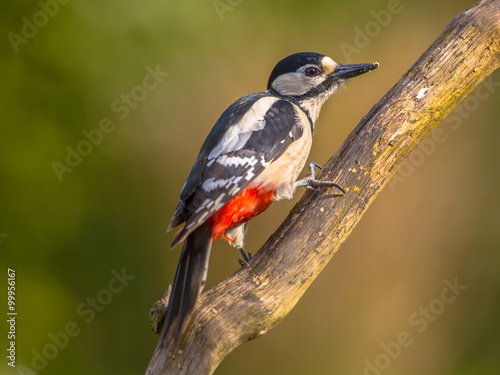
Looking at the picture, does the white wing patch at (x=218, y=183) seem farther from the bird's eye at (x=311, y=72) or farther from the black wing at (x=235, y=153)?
the bird's eye at (x=311, y=72)

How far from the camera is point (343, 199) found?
1989 millimetres

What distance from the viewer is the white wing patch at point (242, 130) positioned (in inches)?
79.7

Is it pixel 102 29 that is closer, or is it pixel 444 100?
pixel 444 100

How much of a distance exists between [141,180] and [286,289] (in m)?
1.95

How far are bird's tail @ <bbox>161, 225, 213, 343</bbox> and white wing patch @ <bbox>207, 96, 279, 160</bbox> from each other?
386 mm

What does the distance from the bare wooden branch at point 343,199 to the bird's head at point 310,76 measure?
0.37m

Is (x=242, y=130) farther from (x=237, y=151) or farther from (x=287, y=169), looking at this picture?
(x=287, y=169)

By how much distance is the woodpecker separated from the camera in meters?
1.79

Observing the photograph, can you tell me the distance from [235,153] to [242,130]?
0.13 m

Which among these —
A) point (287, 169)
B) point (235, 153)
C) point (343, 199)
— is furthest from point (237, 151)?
point (343, 199)

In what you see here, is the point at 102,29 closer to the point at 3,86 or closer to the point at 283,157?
the point at 3,86

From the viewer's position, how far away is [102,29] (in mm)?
3471

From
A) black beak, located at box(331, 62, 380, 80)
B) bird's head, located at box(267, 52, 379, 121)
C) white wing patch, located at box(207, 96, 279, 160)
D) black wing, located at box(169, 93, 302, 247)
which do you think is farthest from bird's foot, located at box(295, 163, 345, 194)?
black beak, located at box(331, 62, 380, 80)

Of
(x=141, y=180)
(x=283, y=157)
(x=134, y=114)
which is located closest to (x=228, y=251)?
(x=141, y=180)
